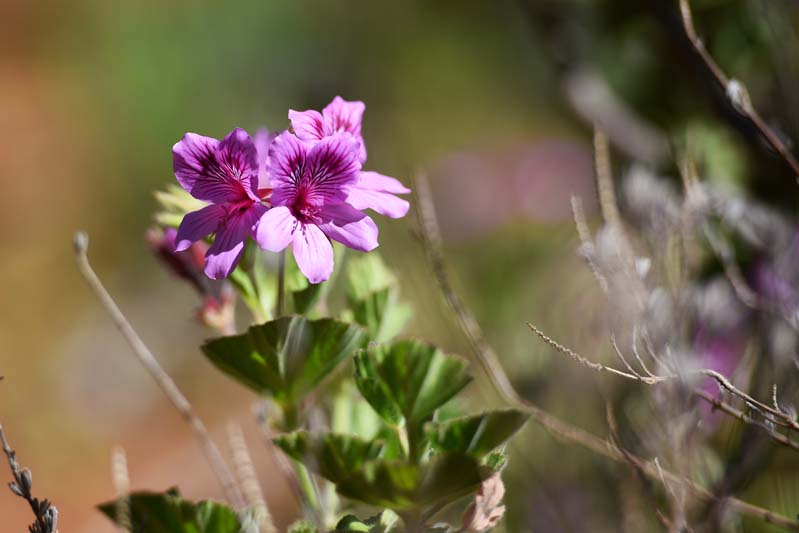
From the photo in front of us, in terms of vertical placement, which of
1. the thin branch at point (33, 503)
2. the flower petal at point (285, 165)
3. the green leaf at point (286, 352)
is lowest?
the thin branch at point (33, 503)

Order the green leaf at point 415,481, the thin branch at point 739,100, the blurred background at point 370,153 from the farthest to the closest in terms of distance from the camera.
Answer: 1. the blurred background at point 370,153
2. the thin branch at point 739,100
3. the green leaf at point 415,481

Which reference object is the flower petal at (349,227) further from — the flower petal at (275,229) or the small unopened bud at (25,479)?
the small unopened bud at (25,479)

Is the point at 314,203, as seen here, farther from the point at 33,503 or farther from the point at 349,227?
the point at 33,503

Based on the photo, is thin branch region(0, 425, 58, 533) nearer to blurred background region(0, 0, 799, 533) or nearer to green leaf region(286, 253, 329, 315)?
green leaf region(286, 253, 329, 315)

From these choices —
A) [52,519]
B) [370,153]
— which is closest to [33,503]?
[52,519]

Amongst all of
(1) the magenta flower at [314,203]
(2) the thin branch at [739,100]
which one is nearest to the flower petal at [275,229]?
(1) the magenta flower at [314,203]

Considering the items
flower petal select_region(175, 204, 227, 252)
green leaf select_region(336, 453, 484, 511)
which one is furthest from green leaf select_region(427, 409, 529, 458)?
flower petal select_region(175, 204, 227, 252)

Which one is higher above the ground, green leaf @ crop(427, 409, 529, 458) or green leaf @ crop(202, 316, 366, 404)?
green leaf @ crop(202, 316, 366, 404)
